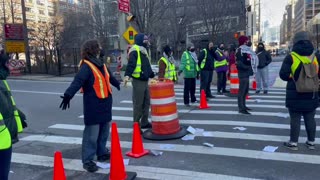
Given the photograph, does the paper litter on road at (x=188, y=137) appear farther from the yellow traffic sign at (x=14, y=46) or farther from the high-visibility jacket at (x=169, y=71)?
the yellow traffic sign at (x=14, y=46)

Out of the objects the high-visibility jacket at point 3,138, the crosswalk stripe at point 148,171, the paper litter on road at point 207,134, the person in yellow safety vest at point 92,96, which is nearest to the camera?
the high-visibility jacket at point 3,138

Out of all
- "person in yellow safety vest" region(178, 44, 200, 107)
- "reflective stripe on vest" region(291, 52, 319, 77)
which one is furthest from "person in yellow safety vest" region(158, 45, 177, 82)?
"reflective stripe on vest" region(291, 52, 319, 77)

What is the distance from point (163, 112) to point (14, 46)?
2453 centimetres

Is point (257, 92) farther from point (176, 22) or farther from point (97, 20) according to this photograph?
point (97, 20)

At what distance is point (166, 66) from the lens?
9508 millimetres

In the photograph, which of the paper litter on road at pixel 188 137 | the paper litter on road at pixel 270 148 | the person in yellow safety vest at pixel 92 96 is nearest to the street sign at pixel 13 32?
the paper litter on road at pixel 188 137

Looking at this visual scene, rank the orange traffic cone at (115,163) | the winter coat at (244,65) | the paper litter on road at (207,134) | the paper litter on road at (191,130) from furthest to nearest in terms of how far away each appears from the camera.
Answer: the winter coat at (244,65), the paper litter on road at (191,130), the paper litter on road at (207,134), the orange traffic cone at (115,163)

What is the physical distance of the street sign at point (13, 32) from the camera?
27.9m

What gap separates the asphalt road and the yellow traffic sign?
19.3 metres

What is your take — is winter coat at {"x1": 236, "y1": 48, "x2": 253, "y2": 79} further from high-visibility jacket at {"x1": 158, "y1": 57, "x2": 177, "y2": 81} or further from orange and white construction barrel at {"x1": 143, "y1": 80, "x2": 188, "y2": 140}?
orange and white construction barrel at {"x1": 143, "y1": 80, "x2": 188, "y2": 140}

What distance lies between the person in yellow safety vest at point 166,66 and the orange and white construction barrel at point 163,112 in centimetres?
220

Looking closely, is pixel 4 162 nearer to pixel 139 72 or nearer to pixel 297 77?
pixel 139 72

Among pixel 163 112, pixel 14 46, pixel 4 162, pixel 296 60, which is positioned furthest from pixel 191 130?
pixel 14 46

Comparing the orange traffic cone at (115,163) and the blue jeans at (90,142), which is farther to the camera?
the blue jeans at (90,142)
